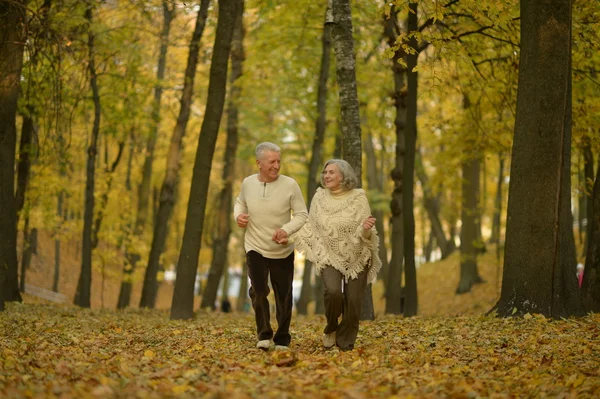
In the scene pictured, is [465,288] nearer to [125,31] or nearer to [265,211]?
[125,31]

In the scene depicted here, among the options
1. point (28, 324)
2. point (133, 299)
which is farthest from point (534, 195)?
point (133, 299)

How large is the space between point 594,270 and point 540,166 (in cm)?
270

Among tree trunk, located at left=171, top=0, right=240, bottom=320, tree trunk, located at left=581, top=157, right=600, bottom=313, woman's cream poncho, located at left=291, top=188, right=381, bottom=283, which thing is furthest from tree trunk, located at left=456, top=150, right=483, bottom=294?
woman's cream poncho, located at left=291, top=188, right=381, bottom=283

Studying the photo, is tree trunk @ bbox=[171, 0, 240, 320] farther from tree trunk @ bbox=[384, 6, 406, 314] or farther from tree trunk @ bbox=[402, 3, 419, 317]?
tree trunk @ bbox=[402, 3, 419, 317]

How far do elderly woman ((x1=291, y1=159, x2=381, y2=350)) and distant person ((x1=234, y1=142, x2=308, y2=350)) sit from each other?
257 mm

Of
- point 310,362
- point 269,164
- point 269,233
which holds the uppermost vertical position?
point 269,164

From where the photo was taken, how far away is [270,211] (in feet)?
27.8

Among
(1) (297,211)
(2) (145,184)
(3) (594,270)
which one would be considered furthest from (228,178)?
(1) (297,211)

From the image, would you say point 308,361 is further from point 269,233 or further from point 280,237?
point 269,233

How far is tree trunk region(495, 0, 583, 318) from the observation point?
34.0ft

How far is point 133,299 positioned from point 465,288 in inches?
797

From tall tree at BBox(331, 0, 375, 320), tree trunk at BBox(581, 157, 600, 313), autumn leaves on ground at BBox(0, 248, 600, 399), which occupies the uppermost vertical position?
tall tree at BBox(331, 0, 375, 320)

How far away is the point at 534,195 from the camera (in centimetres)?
1041

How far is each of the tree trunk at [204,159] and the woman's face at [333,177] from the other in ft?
18.5
